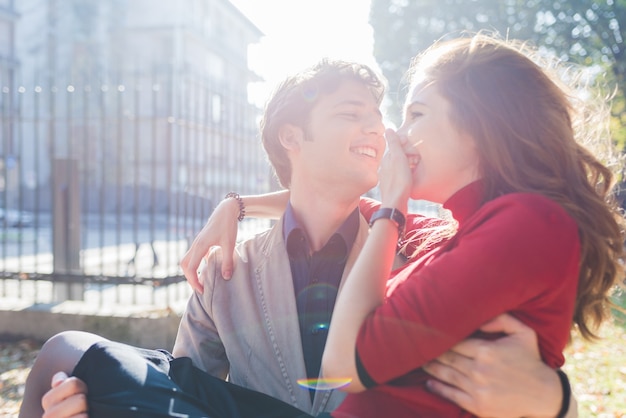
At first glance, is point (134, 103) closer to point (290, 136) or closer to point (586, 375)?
point (290, 136)

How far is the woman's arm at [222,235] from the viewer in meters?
2.46

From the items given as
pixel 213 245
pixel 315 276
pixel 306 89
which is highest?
pixel 306 89

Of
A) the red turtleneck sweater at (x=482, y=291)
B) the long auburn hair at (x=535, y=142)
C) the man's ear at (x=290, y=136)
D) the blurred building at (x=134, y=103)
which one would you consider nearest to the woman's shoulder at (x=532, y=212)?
the red turtleneck sweater at (x=482, y=291)

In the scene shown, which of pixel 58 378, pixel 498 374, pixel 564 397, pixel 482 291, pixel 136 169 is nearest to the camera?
pixel 482 291

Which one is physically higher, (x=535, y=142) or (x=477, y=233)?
(x=535, y=142)

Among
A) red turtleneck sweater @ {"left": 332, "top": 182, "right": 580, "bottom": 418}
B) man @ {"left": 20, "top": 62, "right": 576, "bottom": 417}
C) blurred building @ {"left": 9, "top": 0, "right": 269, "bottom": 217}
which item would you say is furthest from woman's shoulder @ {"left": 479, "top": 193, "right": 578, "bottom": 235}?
blurred building @ {"left": 9, "top": 0, "right": 269, "bottom": 217}

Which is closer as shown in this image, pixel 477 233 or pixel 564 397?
pixel 477 233

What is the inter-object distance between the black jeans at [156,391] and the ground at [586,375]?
8.39 feet

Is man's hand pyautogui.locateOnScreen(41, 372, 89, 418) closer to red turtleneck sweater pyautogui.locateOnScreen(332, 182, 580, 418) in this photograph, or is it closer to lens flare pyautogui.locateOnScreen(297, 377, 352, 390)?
lens flare pyautogui.locateOnScreen(297, 377, 352, 390)

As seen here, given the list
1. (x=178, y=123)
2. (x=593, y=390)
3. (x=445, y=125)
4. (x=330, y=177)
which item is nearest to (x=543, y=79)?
(x=445, y=125)

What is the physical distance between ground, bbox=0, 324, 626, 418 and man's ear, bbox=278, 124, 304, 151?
228cm

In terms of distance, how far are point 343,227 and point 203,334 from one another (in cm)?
73

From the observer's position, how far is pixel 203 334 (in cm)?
244

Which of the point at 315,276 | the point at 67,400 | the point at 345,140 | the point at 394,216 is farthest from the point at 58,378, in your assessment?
the point at 345,140
